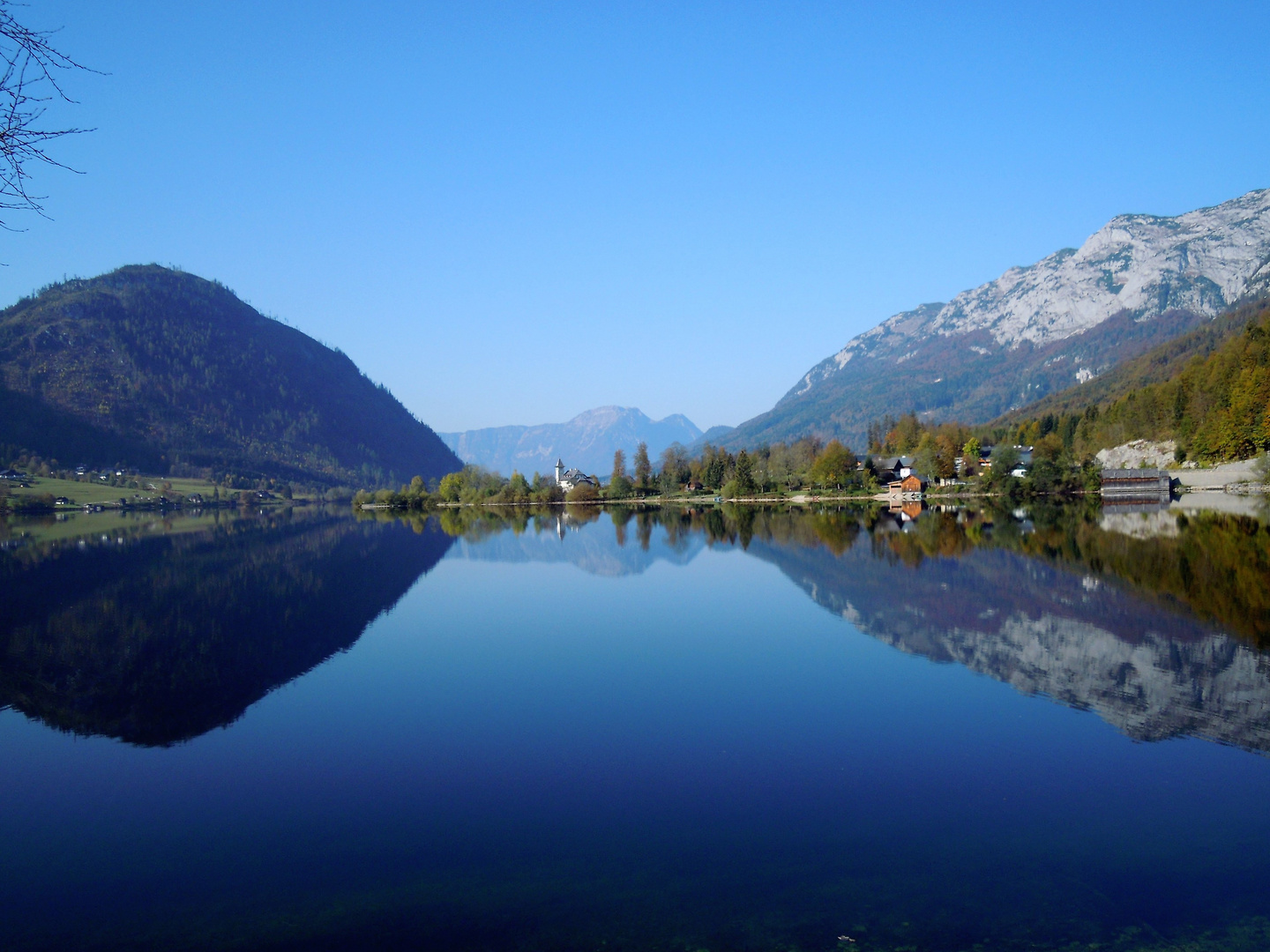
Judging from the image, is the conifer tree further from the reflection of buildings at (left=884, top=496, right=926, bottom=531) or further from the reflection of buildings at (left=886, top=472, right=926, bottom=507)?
the reflection of buildings at (left=884, top=496, right=926, bottom=531)

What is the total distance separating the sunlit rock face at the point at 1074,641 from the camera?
40.3ft

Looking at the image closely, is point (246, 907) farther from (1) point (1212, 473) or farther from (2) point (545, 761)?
(1) point (1212, 473)

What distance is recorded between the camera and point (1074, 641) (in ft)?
55.5

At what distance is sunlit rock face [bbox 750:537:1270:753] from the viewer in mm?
12289

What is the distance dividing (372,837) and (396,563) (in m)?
31.6

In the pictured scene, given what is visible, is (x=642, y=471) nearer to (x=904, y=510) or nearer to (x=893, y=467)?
(x=893, y=467)

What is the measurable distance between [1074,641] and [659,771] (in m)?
11.2

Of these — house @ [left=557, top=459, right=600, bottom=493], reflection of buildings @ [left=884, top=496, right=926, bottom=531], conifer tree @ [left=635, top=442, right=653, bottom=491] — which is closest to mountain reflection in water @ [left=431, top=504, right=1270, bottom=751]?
reflection of buildings @ [left=884, top=496, right=926, bottom=531]

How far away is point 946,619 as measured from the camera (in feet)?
66.2

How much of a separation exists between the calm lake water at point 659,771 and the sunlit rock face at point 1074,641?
0.11 meters

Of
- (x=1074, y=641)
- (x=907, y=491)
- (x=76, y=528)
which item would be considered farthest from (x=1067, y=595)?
(x=76, y=528)

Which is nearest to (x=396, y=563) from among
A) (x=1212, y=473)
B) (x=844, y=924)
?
(x=844, y=924)

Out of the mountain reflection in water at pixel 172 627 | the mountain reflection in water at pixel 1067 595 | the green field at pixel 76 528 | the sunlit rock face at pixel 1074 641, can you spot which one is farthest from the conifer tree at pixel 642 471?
the sunlit rock face at pixel 1074 641

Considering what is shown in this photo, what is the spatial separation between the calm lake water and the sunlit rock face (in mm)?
111
